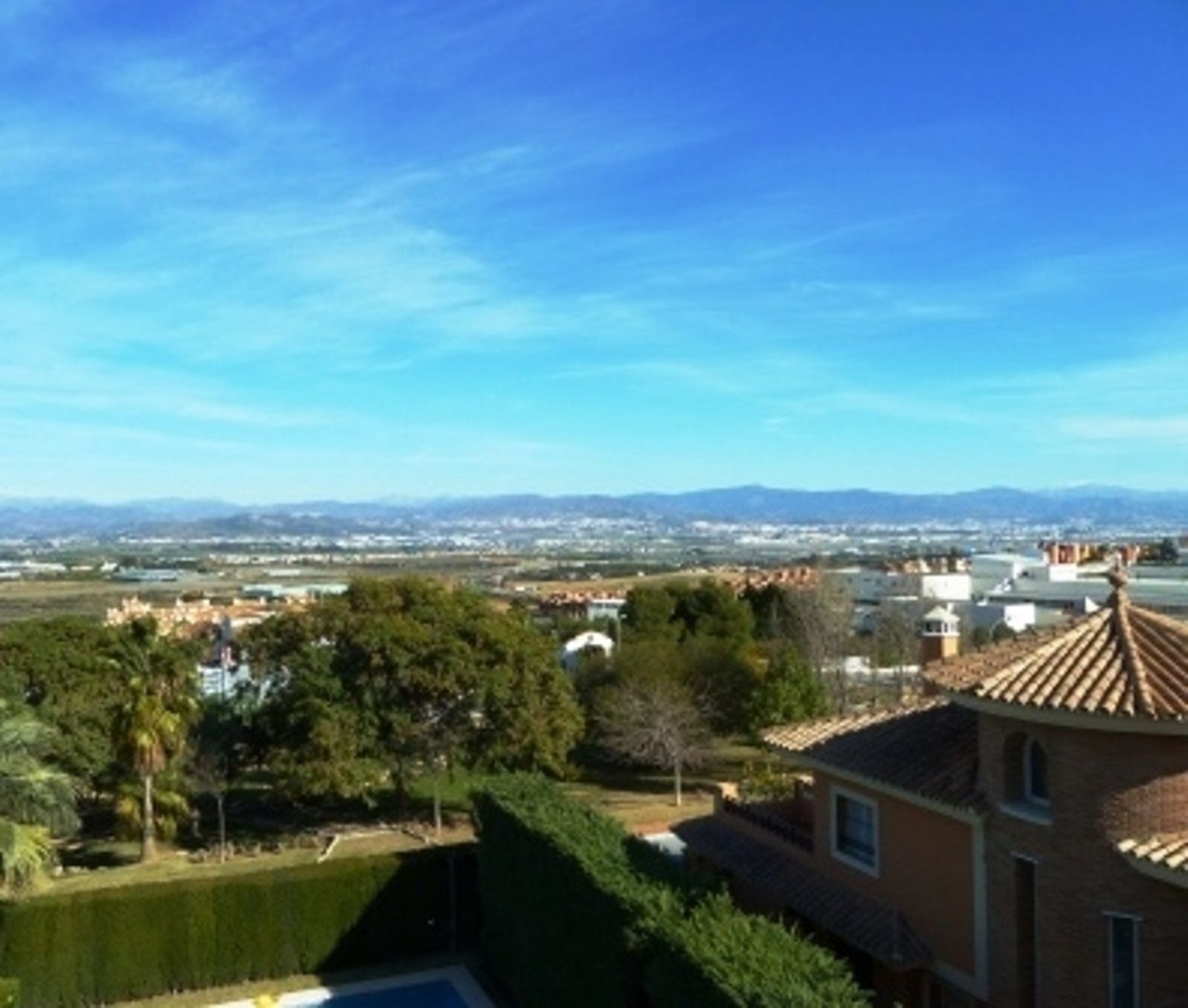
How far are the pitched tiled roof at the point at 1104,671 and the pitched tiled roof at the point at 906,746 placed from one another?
109 centimetres

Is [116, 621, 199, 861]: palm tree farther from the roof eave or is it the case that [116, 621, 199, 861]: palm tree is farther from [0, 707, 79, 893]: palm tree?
the roof eave

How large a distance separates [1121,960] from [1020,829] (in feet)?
4.88

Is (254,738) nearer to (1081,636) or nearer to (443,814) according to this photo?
(443,814)

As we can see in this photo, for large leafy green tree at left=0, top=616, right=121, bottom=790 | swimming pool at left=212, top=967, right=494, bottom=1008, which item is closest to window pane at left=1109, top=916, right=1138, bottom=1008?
swimming pool at left=212, top=967, right=494, bottom=1008

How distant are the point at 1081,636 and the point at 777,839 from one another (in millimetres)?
6753

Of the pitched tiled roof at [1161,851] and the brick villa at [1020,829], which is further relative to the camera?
the brick villa at [1020,829]

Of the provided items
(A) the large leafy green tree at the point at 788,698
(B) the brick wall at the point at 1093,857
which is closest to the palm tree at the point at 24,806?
(B) the brick wall at the point at 1093,857

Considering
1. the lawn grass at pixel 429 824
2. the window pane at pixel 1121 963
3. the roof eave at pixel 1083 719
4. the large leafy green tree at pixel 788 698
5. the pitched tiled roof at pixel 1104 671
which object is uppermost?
the pitched tiled roof at pixel 1104 671

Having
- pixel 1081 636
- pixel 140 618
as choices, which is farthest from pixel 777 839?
pixel 140 618

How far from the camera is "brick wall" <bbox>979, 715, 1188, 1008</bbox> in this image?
11.5 m

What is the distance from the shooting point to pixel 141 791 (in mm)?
28766

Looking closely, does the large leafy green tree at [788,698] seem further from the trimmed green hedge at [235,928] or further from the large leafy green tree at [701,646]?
the trimmed green hedge at [235,928]

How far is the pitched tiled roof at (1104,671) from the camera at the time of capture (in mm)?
11531

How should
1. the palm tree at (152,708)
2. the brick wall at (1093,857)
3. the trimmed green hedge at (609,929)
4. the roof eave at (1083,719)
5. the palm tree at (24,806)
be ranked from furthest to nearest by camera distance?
the palm tree at (152,708) → the palm tree at (24,806) → the brick wall at (1093,857) → the roof eave at (1083,719) → the trimmed green hedge at (609,929)
